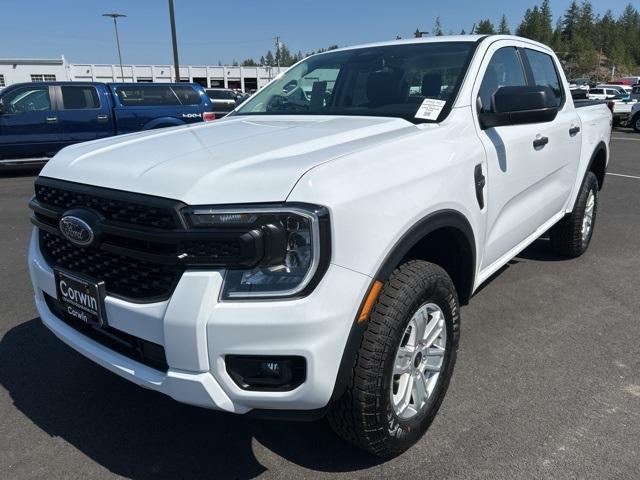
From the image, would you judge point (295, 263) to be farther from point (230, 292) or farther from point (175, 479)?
point (175, 479)

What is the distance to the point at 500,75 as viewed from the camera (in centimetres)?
336

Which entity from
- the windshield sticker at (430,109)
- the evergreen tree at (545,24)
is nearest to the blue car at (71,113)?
the windshield sticker at (430,109)

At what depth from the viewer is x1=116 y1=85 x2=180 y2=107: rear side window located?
11.8m

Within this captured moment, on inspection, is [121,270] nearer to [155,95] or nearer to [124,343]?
[124,343]

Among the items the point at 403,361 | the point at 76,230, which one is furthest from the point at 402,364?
the point at 76,230

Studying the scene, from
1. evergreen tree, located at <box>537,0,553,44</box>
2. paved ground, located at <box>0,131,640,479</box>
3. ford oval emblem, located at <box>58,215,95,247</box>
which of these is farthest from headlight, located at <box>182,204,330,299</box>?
evergreen tree, located at <box>537,0,553,44</box>

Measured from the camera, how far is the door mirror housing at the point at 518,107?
107 inches

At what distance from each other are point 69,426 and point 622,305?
383cm

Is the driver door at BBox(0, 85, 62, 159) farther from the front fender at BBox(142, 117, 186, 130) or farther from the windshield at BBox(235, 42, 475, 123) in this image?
the windshield at BBox(235, 42, 475, 123)

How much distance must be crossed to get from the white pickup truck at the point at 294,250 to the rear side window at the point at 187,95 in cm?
1018

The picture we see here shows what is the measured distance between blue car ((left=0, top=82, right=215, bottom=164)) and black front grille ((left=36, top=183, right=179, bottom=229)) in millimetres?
9621

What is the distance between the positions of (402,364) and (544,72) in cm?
302

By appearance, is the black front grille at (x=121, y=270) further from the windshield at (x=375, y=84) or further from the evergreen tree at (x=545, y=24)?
the evergreen tree at (x=545, y=24)

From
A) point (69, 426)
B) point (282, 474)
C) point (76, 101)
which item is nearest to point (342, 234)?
point (282, 474)
